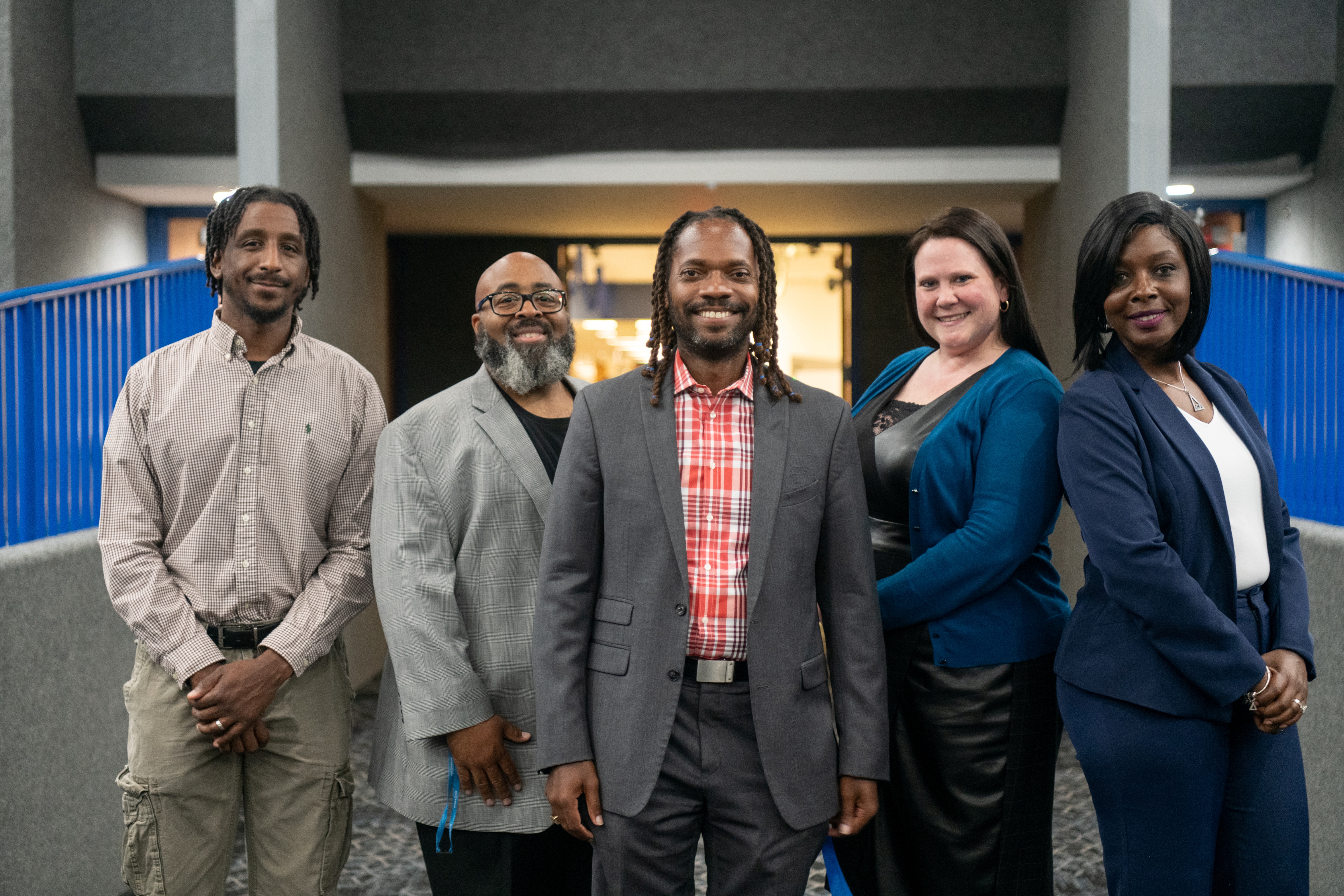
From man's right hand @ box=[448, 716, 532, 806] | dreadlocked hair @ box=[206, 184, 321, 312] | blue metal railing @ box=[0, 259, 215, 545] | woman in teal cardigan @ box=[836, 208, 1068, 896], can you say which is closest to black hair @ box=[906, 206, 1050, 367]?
woman in teal cardigan @ box=[836, 208, 1068, 896]

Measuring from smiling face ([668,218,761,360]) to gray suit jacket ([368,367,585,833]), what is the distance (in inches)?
21.7

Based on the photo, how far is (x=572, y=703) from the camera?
1.80m

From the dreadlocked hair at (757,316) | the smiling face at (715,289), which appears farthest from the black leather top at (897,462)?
the smiling face at (715,289)

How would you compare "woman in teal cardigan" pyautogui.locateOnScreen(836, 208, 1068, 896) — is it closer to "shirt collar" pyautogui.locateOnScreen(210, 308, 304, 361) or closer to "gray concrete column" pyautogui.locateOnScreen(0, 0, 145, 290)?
"shirt collar" pyautogui.locateOnScreen(210, 308, 304, 361)

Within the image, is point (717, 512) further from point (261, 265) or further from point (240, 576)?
point (261, 265)

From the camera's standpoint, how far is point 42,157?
6.14 metres

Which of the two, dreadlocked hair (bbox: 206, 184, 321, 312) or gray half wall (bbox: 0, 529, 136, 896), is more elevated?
dreadlocked hair (bbox: 206, 184, 321, 312)

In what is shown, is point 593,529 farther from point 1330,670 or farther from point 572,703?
point 1330,670

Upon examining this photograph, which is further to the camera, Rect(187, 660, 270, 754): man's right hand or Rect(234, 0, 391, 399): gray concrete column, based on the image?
Rect(234, 0, 391, 399): gray concrete column

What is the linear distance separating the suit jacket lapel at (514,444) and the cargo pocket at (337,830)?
0.77 meters

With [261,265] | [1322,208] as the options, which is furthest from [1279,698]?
[1322,208]

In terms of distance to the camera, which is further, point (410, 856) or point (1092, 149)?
point (1092, 149)

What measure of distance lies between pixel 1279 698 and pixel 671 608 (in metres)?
1.13

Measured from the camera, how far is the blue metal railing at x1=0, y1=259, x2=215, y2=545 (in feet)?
10.3
